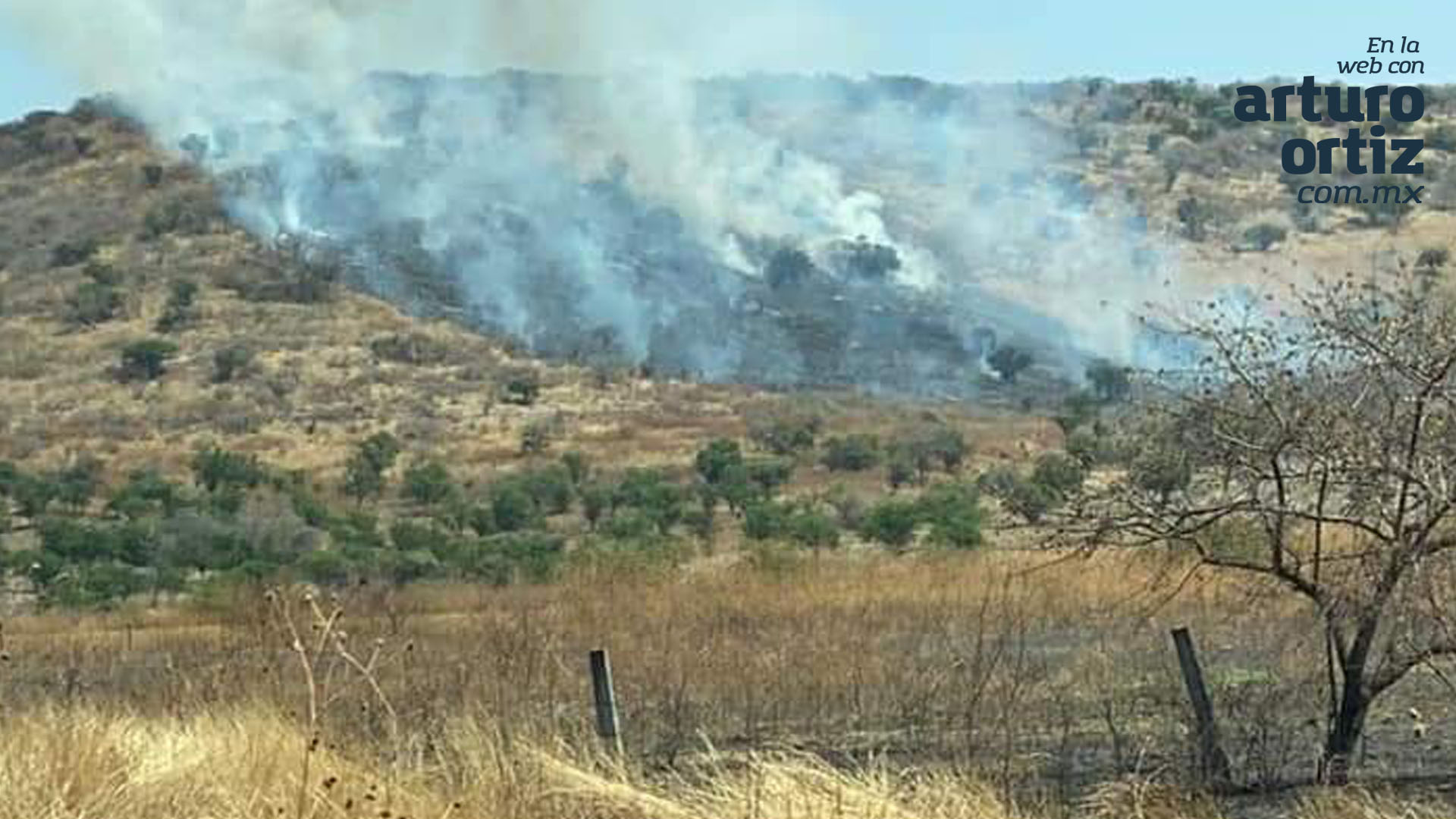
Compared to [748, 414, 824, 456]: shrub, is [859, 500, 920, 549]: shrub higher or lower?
higher

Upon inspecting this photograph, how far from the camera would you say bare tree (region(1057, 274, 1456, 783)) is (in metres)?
10.4

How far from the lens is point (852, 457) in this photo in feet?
168

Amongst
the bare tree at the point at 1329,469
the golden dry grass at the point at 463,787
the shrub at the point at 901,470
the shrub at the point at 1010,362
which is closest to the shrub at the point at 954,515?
the shrub at the point at 901,470

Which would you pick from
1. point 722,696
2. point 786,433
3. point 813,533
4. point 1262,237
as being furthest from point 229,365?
point 722,696

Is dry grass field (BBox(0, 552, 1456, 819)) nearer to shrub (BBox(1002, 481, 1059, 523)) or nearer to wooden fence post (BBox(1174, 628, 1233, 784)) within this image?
wooden fence post (BBox(1174, 628, 1233, 784))

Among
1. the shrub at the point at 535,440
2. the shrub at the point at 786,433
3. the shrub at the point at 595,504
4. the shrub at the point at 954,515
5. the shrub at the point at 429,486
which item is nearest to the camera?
the shrub at the point at 954,515

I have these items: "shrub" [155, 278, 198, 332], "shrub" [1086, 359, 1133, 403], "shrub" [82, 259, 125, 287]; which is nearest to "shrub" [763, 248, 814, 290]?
"shrub" [155, 278, 198, 332]

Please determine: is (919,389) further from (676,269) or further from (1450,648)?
(1450,648)

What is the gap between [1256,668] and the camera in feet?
54.3

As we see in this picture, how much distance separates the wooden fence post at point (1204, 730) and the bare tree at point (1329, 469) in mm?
594

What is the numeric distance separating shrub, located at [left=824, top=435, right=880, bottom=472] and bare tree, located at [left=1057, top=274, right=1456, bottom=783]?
3965cm

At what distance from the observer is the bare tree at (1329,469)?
1037 cm

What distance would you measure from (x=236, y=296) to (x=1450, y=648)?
70.1m

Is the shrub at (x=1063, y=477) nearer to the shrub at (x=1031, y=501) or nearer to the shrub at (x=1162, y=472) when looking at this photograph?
the shrub at (x=1031, y=501)
